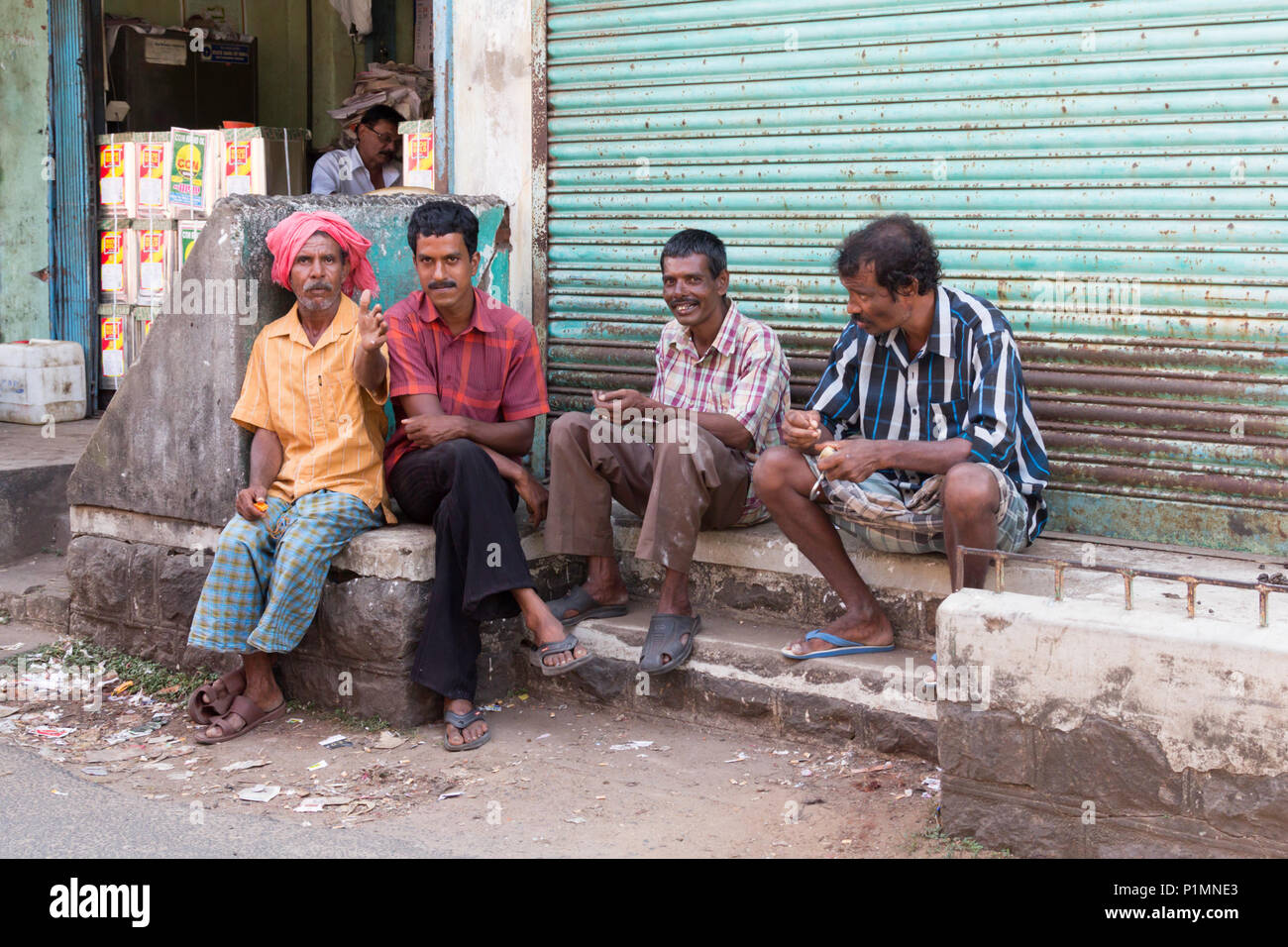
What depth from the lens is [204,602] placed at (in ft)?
13.4

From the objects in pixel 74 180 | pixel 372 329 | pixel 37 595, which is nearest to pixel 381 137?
pixel 74 180

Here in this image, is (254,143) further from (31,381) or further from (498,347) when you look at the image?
(498,347)

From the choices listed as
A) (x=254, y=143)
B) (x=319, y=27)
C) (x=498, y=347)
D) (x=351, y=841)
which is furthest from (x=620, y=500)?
(x=319, y=27)

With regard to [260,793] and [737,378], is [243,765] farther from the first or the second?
[737,378]

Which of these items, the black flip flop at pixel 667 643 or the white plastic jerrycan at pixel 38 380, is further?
the white plastic jerrycan at pixel 38 380

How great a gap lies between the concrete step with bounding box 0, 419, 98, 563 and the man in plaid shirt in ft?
8.43

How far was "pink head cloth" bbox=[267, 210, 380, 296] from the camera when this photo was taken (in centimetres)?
422

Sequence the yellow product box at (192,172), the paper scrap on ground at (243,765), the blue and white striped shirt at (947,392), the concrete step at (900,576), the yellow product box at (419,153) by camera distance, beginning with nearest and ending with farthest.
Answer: the concrete step at (900,576) < the blue and white striped shirt at (947,392) < the paper scrap on ground at (243,765) < the yellow product box at (419,153) < the yellow product box at (192,172)

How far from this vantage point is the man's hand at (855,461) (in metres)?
3.66

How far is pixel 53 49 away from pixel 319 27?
181 cm

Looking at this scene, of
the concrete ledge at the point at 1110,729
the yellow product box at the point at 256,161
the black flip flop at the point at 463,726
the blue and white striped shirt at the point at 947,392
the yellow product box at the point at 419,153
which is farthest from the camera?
the yellow product box at the point at 256,161

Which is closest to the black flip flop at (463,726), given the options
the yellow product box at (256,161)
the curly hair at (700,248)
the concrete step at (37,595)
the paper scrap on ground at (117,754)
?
the paper scrap on ground at (117,754)

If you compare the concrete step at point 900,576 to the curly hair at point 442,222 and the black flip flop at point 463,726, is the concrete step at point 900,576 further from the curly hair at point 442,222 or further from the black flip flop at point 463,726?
the curly hair at point 442,222

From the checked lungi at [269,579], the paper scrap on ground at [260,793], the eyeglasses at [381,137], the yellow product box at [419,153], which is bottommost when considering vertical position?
the paper scrap on ground at [260,793]
